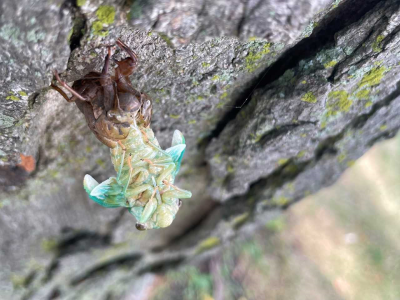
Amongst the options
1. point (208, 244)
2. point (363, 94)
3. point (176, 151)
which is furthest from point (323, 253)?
point (176, 151)

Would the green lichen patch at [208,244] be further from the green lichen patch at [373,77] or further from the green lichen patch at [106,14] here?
the green lichen patch at [106,14]

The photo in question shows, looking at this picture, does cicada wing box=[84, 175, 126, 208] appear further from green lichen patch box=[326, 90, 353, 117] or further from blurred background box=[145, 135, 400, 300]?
blurred background box=[145, 135, 400, 300]

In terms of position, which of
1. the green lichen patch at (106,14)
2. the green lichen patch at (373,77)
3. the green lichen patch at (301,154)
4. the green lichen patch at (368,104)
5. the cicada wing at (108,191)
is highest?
the green lichen patch at (106,14)

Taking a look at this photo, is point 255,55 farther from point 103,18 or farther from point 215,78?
point 103,18

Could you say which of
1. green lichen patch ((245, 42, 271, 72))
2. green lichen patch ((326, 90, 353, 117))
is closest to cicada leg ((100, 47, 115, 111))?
green lichen patch ((245, 42, 271, 72))

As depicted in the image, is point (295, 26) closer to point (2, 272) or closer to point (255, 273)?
point (2, 272)

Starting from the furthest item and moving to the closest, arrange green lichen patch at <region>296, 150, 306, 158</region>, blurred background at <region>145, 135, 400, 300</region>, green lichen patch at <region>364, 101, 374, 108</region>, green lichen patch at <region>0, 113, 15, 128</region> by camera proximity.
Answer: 1. blurred background at <region>145, 135, 400, 300</region>
2. green lichen patch at <region>296, 150, 306, 158</region>
3. green lichen patch at <region>364, 101, 374, 108</region>
4. green lichen patch at <region>0, 113, 15, 128</region>

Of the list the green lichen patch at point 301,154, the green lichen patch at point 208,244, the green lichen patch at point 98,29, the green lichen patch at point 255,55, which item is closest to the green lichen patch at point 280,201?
the green lichen patch at point 301,154
